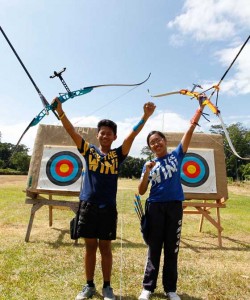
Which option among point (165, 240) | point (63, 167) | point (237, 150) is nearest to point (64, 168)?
point (63, 167)

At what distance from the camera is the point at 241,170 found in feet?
181

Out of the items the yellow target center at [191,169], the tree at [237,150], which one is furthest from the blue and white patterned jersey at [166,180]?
the tree at [237,150]

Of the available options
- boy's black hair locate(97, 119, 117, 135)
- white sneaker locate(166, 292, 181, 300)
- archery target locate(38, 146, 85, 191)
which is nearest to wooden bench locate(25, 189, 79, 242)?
archery target locate(38, 146, 85, 191)

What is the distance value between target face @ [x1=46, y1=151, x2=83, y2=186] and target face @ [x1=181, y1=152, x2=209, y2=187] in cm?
198

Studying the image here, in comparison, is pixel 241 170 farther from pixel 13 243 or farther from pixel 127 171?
pixel 13 243

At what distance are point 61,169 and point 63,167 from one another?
0.06 m

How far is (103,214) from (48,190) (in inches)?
114

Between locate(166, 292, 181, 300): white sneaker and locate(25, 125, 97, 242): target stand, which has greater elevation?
locate(25, 125, 97, 242): target stand

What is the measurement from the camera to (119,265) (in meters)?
3.80

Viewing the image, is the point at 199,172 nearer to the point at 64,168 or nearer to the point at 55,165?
the point at 64,168

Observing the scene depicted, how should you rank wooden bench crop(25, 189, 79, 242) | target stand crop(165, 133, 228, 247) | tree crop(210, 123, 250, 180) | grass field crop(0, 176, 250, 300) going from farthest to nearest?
tree crop(210, 123, 250, 180), target stand crop(165, 133, 228, 247), wooden bench crop(25, 189, 79, 242), grass field crop(0, 176, 250, 300)

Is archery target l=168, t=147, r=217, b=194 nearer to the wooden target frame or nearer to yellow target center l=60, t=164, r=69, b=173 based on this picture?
the wooden target frame

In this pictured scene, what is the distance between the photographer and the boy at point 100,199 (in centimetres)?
277

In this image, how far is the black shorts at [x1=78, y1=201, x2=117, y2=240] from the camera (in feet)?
9.08
